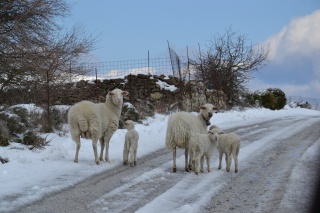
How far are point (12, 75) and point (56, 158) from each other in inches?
239

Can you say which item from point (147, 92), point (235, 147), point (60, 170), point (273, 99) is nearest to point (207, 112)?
point (235, 147)

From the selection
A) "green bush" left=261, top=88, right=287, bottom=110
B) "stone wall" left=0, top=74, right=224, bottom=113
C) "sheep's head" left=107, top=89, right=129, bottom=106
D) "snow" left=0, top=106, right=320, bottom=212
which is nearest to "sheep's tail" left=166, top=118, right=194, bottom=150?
"snow" left=0, top=106, right=320, bottom=212

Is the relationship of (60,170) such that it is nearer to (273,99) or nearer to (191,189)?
(191,189)

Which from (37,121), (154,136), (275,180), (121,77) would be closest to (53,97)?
(37,121)

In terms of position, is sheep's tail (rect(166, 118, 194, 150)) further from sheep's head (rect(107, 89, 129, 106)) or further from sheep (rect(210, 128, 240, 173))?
sheep's head (rect(107, 89, 129, 106))

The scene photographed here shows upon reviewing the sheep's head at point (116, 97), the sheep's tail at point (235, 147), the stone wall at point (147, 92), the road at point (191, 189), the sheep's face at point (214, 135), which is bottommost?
the road at point (191, 189)

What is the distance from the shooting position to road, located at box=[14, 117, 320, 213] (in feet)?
19.4

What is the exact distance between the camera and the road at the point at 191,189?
5906 millimetres

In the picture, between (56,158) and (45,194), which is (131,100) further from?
(45,194)

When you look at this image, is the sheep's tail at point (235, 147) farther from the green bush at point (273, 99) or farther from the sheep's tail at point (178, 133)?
the green bush at point (273, 99)

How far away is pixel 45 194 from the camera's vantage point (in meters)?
6.75

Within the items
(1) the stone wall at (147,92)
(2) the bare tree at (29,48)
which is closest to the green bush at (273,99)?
(1) the stone wall at (147,92)

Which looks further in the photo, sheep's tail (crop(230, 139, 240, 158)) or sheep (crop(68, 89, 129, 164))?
sheep (crop(68, 89, 129, 164))

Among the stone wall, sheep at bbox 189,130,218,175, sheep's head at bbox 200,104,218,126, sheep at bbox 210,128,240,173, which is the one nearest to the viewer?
sheep at bbox 189,130,218,175
